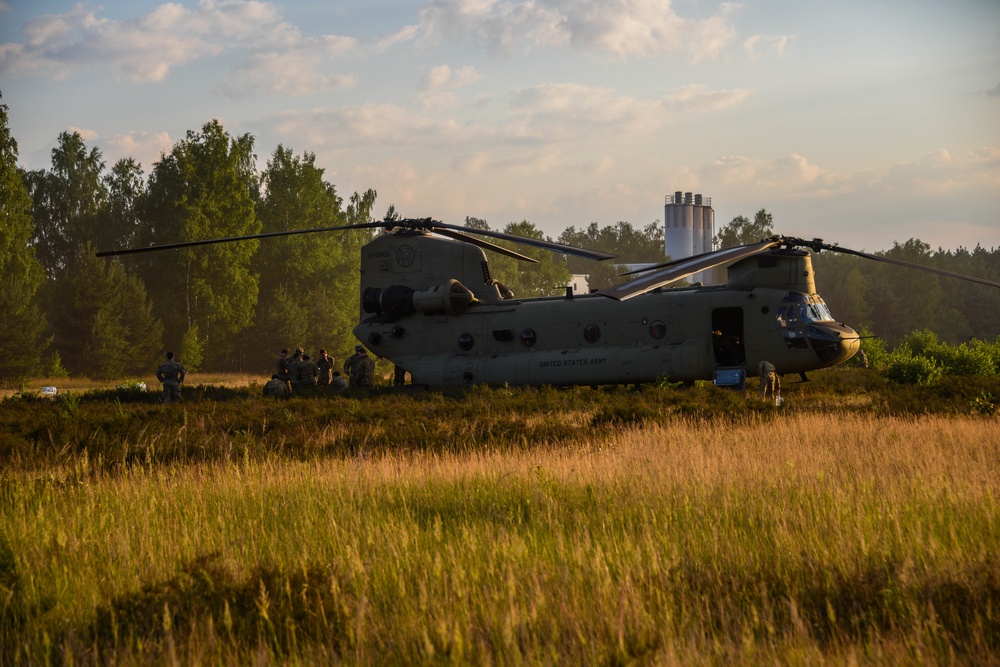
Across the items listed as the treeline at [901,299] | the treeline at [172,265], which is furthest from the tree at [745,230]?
the treeline at [172,265]

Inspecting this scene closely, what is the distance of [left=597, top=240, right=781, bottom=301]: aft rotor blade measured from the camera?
13744mm

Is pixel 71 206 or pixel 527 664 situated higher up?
pixel 71 206

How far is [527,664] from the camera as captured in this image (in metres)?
4.77

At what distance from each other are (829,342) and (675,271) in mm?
6715

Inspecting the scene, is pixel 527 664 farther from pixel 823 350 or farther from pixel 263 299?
pixel 263 299

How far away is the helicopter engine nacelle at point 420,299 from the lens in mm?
25188

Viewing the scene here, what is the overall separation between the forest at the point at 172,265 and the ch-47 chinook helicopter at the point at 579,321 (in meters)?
29.5

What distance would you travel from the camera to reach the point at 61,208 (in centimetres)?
7300

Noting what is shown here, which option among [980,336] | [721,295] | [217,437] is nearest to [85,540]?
[217,437]

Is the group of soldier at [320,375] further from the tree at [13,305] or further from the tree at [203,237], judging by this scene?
the tree at [203,237]

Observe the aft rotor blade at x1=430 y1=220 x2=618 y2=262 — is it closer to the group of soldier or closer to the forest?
the group of soldier

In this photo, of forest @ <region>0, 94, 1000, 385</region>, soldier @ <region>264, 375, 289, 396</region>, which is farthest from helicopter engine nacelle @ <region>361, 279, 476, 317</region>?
forest @ <region>0, 94, 1000, 385</region>

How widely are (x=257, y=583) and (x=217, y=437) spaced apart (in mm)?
9142

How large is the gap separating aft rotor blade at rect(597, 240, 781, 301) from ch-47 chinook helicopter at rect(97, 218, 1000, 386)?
0.07 m
